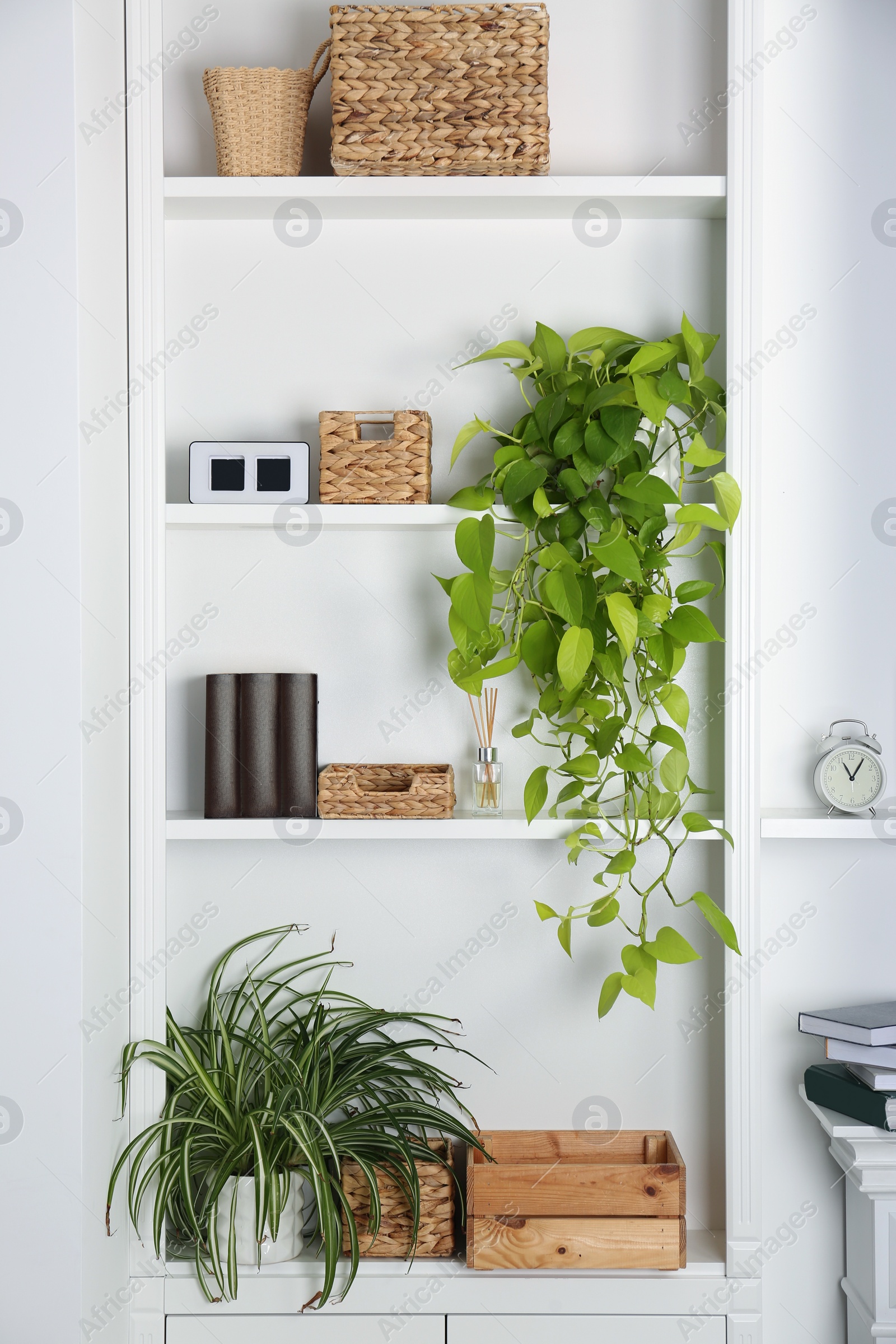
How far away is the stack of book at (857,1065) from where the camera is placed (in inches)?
56.9

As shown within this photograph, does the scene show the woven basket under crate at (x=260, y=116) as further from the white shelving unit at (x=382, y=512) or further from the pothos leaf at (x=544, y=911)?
the pothos leaf at (x=544, y=911)

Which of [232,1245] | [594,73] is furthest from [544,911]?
[594,73]

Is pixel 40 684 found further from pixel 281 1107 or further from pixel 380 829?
pixel 281 1107

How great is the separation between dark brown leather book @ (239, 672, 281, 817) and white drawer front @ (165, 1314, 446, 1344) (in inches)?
29.6

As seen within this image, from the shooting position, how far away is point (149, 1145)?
56.6 inches

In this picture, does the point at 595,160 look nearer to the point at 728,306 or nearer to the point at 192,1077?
the point at 728,306

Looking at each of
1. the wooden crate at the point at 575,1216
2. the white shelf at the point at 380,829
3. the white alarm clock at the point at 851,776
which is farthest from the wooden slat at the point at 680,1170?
the white alarm clock at the point at 851,776

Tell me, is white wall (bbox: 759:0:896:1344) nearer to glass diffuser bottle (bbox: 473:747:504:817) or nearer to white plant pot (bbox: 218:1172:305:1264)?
glass diffuser bottle (bbox: 473:747:504:817)

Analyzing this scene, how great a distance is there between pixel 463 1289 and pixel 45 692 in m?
1.07

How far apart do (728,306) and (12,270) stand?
105 centimetres

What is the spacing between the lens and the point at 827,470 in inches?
65.6

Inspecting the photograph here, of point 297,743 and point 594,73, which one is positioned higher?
point 594,73

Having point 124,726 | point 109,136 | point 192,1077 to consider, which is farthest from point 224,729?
point 109,136

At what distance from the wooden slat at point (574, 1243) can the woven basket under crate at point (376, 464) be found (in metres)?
1.11
